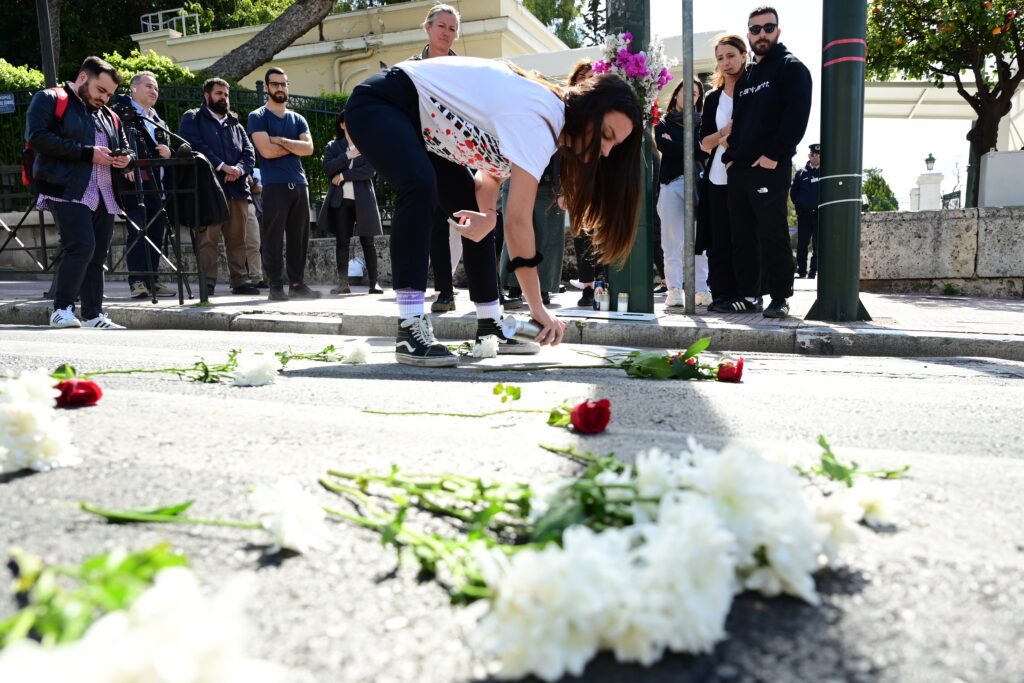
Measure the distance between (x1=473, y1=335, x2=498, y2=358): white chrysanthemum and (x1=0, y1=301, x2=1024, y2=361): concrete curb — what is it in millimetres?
1792

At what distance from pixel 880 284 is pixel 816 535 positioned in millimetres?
9072

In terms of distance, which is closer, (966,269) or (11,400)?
(11,400)

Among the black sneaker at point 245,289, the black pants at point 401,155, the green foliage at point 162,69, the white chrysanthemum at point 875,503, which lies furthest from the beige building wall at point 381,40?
the white chrysanthemum at point 875,503

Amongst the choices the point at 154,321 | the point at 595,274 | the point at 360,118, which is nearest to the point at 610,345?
the point at 595,274

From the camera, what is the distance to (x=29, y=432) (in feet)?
5.85

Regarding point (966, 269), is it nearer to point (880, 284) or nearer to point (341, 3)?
point (880, 284)

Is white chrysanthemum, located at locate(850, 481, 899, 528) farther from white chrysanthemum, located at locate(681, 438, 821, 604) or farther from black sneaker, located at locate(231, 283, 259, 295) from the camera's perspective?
black sneaker, located at locate(231, 283, 259, 295)

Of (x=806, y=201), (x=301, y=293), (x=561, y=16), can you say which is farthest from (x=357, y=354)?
(x=561, y=16)

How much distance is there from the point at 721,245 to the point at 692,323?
134 centimetres

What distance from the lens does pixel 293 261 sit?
28.4 feet

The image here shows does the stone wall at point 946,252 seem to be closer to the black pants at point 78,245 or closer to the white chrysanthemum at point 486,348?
the white chrysanthemum at point 486,348

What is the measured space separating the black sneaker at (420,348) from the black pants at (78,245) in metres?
3.16

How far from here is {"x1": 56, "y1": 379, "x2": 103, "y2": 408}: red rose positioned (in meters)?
2.56

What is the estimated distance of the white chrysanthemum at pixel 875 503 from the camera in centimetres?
150
